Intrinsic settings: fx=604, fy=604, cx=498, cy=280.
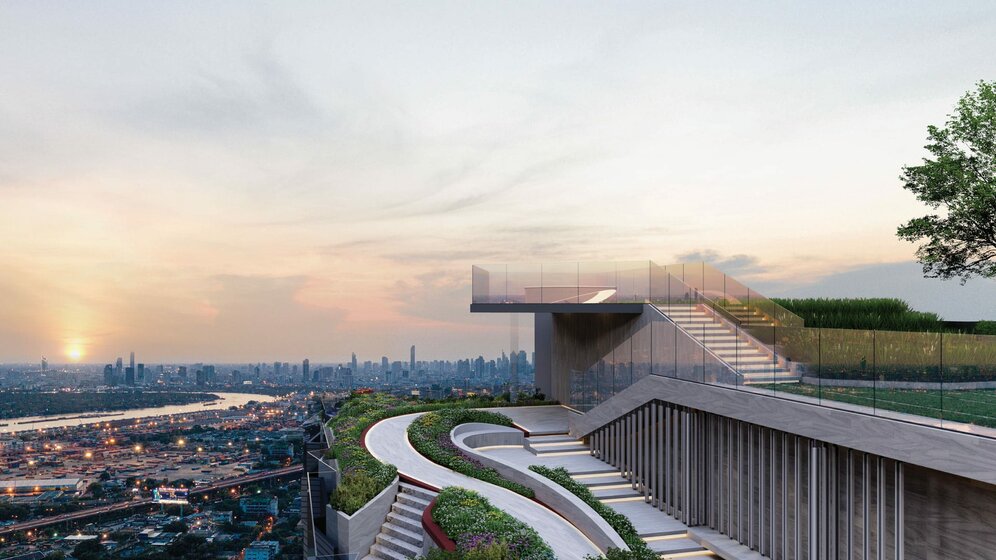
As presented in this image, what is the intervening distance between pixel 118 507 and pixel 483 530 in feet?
90.4

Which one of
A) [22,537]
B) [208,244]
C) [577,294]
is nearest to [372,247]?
[208,244]

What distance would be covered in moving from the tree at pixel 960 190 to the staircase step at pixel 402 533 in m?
18.7

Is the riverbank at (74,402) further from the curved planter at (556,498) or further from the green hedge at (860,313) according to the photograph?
the green hedge at (860,313)

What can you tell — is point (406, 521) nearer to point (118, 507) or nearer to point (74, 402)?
point (118, 507)

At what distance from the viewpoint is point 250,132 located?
74.1ft

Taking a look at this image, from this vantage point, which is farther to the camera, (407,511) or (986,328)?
(986,328)

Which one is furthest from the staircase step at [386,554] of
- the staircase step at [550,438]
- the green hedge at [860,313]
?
the green hedge at [860,313]

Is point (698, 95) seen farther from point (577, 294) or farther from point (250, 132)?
point (250, 132)

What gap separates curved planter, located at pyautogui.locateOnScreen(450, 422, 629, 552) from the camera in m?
11.7

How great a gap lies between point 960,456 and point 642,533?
264 inches

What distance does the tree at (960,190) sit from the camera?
18922mm

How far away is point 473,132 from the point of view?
23219 mm

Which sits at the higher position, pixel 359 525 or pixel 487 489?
pixel 487 489

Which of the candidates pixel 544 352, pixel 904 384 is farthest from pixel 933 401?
pixel 544 352
